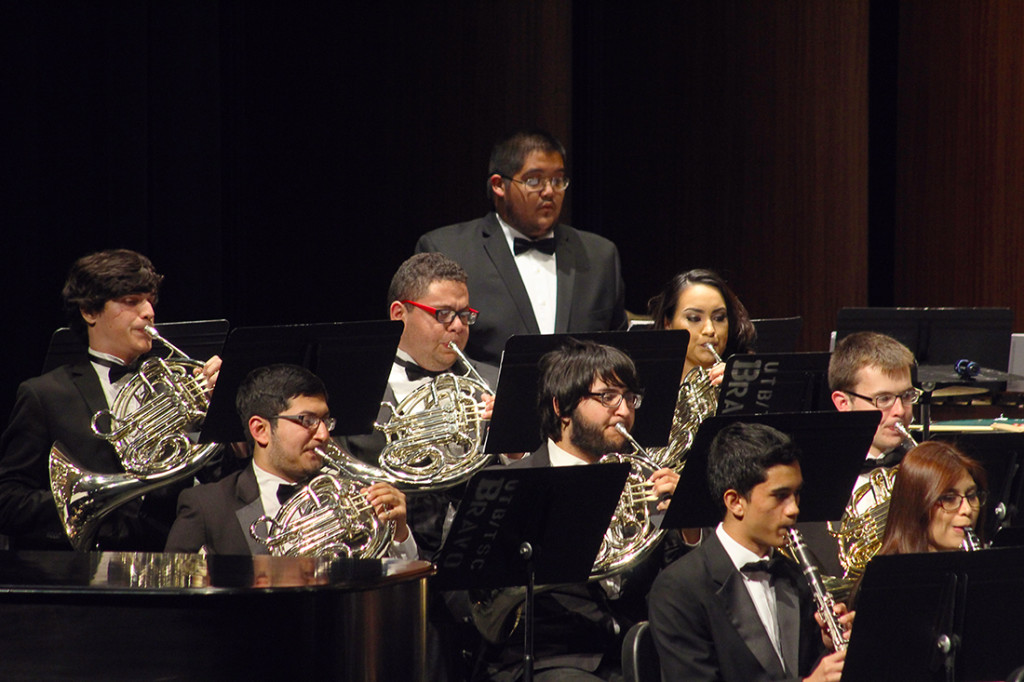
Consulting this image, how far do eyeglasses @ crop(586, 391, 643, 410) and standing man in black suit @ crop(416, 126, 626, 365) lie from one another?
1.12 metres

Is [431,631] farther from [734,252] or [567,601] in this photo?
[734,252]

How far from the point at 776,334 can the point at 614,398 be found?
146 cm

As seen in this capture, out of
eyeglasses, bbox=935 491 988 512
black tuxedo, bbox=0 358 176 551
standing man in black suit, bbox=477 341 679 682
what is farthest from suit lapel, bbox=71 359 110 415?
eyeglasses, bbox=935 491 988 512

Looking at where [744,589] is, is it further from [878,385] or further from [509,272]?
[509,272]

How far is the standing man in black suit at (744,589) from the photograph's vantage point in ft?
9.86

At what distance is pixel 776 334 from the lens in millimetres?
4879

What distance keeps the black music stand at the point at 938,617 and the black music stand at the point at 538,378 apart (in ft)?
4.17

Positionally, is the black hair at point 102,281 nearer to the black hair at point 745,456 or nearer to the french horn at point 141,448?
the french horn at point 141,448

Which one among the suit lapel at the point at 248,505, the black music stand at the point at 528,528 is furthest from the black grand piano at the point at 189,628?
the suit lapel at the point at 248,505

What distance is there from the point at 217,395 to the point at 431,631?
83 centimetres

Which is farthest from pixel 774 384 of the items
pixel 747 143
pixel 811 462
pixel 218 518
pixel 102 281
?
pixel 747 143

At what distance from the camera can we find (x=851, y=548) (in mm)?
3580

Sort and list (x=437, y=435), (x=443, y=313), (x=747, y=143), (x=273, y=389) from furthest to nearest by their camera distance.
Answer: (x=747, y=143)
(x=443, y=313)
(x=437, y=435)
(x=273, y=389)

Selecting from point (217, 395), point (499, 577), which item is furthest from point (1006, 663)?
point (217, 395)
